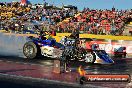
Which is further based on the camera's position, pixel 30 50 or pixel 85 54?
pixel 30 50

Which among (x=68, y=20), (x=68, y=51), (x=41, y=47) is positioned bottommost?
(x=68, y=51)

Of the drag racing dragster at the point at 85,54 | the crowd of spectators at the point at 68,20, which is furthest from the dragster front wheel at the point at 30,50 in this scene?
the crowd of spectators at the point at 68,20

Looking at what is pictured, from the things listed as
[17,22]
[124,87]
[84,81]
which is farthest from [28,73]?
[17,22]

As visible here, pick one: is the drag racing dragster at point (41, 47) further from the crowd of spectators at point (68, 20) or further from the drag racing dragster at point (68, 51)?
the crowd of spectators at point (68, 20)

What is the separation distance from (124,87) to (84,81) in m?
1.33

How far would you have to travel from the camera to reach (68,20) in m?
39.7

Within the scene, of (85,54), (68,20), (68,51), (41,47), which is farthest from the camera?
(68,20)

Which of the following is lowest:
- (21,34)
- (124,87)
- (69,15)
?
(124,87)

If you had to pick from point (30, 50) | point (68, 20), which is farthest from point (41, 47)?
point (68, 20)

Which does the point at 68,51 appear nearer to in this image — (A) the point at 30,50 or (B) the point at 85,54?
(B) the point at 85,54

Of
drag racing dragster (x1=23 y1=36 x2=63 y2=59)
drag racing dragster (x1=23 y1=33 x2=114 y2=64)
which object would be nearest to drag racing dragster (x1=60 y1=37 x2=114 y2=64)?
drag racing dragster (x1=23 y1=33 x2=114 y2=64)

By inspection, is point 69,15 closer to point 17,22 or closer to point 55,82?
point 17,22

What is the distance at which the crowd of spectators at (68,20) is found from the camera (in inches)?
1188

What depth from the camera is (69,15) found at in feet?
147
